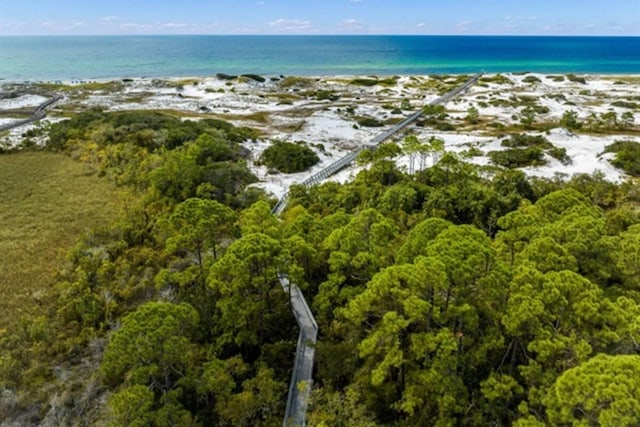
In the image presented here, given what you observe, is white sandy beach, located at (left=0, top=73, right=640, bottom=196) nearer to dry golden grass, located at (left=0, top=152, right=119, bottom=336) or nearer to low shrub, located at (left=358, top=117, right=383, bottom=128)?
low shrub, located at (left=358, top=117, right=383, bottom=128)

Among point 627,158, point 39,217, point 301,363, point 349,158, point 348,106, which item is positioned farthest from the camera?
point 348,106

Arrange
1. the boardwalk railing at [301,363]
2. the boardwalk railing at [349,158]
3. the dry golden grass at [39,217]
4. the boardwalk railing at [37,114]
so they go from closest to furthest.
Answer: the boardwalk railing at [301,363]
the dry golden grass at [39,217]
the boardwalk railing at [349,158]
the boardwalk railing at [37,114]

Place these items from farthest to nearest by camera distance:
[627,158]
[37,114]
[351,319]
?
1. [37,114]
2. [627,158]
3. [351,319]

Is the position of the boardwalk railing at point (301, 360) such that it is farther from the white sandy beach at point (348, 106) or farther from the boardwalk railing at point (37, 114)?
the boardwalk railing at point (37, 114)

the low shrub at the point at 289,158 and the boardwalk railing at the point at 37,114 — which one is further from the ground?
the boardwalk railing at the point at 37,114

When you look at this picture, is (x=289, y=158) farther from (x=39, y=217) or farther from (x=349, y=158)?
(x=39, y=217)

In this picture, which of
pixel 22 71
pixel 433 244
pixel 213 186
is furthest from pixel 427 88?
pixel 22 71

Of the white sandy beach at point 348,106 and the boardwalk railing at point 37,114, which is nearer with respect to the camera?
the white sandy beach at point 348,106

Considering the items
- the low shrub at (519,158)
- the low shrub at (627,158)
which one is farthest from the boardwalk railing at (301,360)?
the low shrub at (627,158)

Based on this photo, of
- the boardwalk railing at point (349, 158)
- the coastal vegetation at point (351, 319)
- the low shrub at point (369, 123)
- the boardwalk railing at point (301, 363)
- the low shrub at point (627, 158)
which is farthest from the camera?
the low shrub at point (369, 123)

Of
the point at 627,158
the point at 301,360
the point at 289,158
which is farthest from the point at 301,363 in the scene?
the point at 627,158
